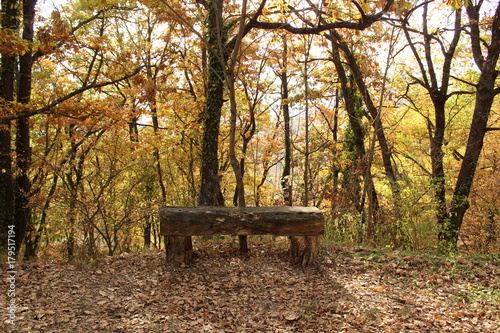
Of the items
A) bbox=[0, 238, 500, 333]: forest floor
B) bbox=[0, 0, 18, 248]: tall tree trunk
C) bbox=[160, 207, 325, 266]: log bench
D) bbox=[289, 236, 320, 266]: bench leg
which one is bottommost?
bbox=[0, 238, 500, 333]: forest floor

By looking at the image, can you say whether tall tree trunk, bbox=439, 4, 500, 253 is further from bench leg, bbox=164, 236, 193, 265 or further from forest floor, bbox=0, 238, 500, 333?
bench leg, bbox=164, 236, 193, 265

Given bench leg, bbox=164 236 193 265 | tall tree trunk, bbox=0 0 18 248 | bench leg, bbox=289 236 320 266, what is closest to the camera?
bench leg, bbox=164 236 193 265

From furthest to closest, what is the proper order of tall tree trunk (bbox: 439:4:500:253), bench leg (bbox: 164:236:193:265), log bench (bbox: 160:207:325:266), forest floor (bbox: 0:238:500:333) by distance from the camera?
tall tree trunk (bbox: 439:4:500:253) → bench leg (bbox: 164:236:193:265) → log bench (bbox: 160:207:325:266) → forest floor (bbox: 0:238:500:333)

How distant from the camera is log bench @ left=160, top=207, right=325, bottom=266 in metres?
4.62

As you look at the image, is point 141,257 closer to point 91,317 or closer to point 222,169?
point 91,317

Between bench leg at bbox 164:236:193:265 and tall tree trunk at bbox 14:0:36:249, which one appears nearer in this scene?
bench leg at bbox 164:236:193:265

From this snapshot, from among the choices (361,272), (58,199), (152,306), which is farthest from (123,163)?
(361,272)

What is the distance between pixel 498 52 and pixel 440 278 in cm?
584

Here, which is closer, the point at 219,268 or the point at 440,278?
the point at 440,278

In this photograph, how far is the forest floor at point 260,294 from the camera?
3371mm

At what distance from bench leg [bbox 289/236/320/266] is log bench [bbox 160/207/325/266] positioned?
0.13m

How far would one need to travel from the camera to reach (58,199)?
771 cm

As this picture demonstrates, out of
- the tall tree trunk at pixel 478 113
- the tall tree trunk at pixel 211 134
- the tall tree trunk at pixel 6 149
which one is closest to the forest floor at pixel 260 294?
the tall tree trunk at pixel 211 134

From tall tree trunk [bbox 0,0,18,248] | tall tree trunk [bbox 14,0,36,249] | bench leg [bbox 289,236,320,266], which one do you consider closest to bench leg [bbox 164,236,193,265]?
bench leg [bbox 289,236,320,266]
